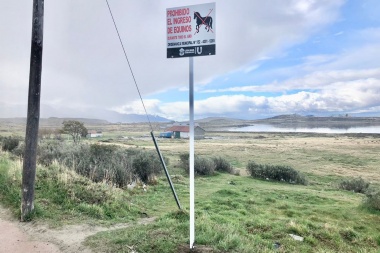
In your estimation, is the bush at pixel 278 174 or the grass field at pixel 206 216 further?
the bush at pixel 278 174

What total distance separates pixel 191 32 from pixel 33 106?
432 centimetres

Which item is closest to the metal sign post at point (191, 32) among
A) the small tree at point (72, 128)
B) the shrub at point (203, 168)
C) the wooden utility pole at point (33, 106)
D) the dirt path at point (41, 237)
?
the dirt path at point (41, 237)

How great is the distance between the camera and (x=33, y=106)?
675 centimetres

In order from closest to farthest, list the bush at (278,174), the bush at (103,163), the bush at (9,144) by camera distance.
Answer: the bush at (103,163)
the bush at (9,144)
the bush at (278,174)

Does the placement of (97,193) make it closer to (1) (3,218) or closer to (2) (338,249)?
(1) (3,218)

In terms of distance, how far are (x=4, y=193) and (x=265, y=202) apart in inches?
440

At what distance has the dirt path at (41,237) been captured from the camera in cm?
532

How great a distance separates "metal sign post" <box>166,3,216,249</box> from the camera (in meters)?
4.55

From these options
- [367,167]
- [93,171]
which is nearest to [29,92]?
[93,171]

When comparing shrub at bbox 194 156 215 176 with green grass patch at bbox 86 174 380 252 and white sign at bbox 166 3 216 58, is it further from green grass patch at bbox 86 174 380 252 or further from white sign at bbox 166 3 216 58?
white sign at bbox 166 3 216 58

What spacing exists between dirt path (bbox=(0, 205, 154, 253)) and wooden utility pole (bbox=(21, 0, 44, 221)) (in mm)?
475

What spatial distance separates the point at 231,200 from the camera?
1366 cm

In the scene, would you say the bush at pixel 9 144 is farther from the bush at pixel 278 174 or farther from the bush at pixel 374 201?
the bush at pixel 374 201

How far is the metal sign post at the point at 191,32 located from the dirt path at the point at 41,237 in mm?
2418
